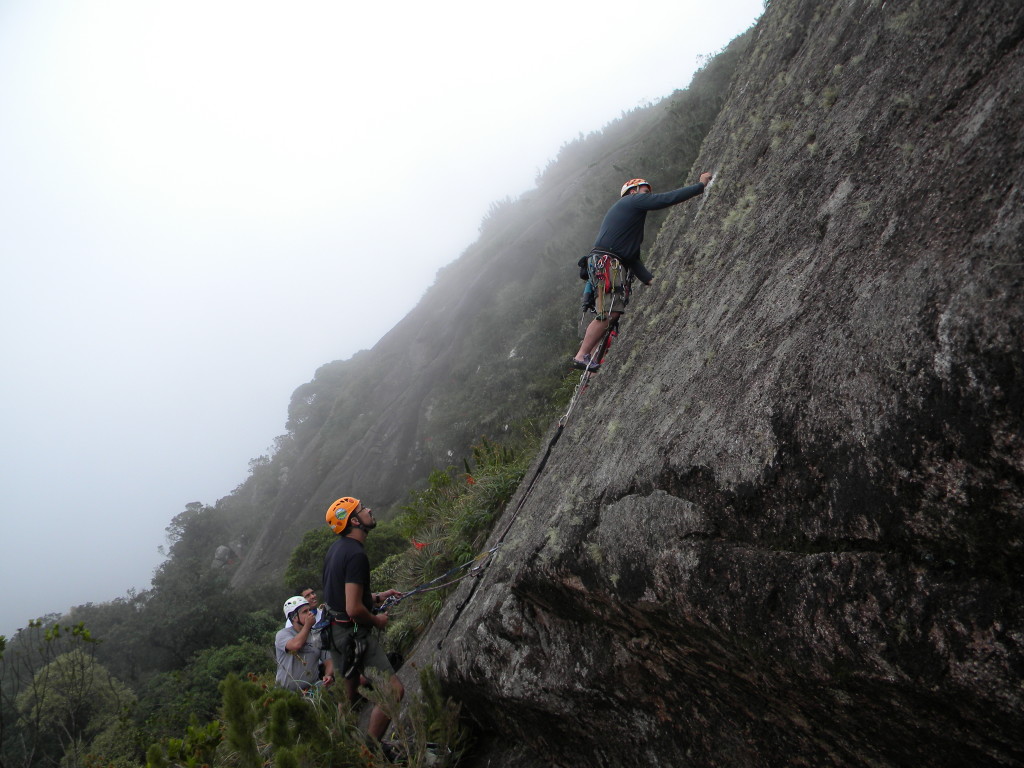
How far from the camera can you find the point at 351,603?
448 centimetres

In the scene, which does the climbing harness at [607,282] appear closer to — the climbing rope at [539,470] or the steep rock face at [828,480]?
the climbing rope at [539,470]

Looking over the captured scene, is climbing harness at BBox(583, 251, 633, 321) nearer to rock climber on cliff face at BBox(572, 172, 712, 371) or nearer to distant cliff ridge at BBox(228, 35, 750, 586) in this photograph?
rock climber on cliff face at BBox(572, 172, 712, 371)

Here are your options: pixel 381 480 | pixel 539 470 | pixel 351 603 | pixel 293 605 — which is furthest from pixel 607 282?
pixel 381 480

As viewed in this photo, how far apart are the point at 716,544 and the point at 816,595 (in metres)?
0.43

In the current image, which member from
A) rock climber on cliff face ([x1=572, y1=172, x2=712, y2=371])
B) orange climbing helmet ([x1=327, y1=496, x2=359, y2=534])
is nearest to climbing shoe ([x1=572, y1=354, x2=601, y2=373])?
rock climber on cliff face ([x1=572, y1=172, x2=712, y2=371])

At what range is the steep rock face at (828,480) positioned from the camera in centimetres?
158

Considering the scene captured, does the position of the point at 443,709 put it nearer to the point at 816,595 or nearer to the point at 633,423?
the point at 633,423

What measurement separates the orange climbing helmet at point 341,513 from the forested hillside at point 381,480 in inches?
61.6

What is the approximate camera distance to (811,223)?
2.70 meters

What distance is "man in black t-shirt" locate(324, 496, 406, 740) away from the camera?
4.55 metres

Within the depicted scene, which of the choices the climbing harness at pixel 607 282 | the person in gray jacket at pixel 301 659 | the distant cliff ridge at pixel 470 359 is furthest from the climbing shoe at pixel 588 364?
the distant cliff ridge at pixel 470 359

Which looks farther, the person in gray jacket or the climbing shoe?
the climbing shoe

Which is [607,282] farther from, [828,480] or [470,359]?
[470,359]

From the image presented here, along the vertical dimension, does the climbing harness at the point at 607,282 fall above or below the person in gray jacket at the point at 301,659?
above
